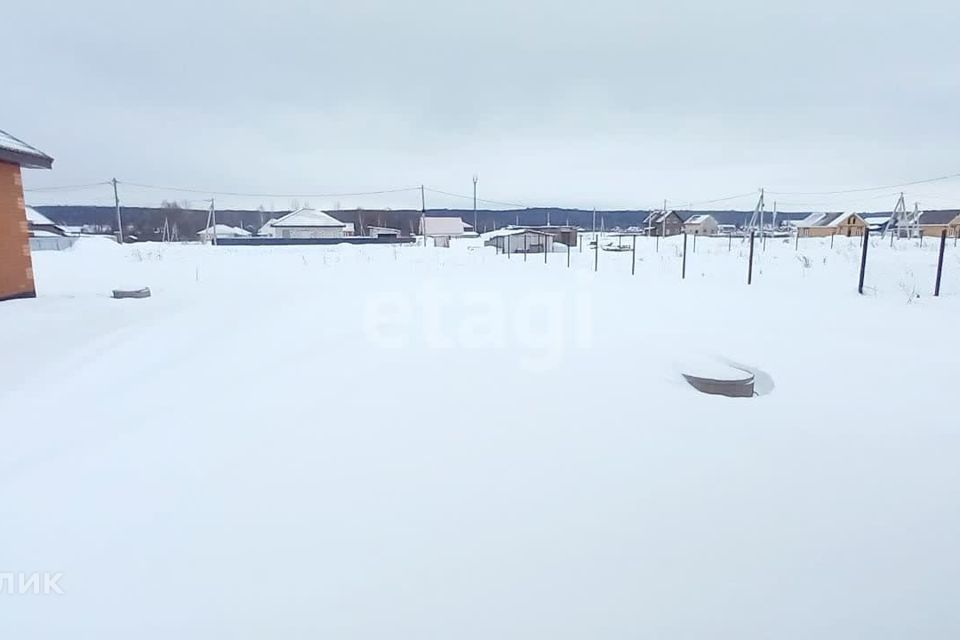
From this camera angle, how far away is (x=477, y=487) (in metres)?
2.85

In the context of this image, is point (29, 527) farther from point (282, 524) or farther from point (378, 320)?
point (378, 320)

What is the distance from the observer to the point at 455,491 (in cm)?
280

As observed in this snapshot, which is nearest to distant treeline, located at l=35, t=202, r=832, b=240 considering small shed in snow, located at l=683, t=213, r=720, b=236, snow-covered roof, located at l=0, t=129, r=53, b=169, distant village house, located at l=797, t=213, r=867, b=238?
small shed in snow, located at l=683, t=213, r=720, b=236

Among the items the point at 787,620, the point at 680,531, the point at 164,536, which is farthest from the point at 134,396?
the point at 787,620

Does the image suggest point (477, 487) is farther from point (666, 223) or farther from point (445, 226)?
point (445, 226)

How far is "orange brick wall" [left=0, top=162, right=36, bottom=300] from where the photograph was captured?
8578 mm

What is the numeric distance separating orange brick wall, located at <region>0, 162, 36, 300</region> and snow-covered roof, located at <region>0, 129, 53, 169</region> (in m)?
0.24

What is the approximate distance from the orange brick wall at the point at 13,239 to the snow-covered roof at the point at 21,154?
0.24 metres

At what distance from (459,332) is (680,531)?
162 inches

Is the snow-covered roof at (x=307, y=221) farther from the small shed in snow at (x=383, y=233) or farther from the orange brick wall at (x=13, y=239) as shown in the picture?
the orange brick wall at (x=13, y=239)

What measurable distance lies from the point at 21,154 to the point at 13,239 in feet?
4.54

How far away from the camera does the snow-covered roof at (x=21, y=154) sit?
8228 millimetres

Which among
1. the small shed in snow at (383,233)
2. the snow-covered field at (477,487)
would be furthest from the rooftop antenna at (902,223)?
the snow-covered field at (477,487)

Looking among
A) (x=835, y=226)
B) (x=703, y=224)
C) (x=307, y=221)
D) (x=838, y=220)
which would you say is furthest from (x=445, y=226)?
(x=838, y=220)
